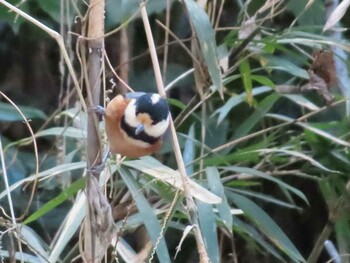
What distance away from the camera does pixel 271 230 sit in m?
1.05

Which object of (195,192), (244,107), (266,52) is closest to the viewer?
(195,192)

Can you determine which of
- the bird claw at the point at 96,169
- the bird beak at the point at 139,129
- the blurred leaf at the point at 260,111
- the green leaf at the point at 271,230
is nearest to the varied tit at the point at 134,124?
the bird beak at the point at 139,129

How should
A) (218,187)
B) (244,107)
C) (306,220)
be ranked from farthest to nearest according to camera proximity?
(306,220), (244,107), (218,187)

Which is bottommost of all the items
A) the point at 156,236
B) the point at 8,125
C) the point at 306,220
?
the point at 306,220

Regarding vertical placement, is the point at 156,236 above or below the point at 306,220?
above

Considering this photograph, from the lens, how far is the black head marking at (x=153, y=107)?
81 centimetres

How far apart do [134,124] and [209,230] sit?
202 mm

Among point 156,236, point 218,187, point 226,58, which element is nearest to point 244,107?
point 226,58

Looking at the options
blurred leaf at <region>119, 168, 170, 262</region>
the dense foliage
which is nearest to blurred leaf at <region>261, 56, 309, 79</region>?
the dense foliage

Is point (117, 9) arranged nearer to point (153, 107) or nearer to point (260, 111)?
point (260, 111)

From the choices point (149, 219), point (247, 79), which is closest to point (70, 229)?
point (149, 219)

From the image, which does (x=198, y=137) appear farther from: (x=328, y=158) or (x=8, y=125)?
(x=8, y=125)

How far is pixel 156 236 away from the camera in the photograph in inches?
35.4

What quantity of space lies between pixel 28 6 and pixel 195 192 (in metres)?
0.65
